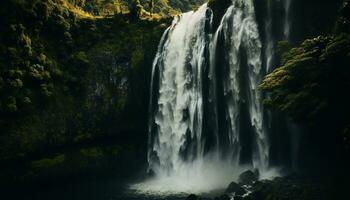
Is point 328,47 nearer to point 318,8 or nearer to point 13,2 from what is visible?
point 318,8

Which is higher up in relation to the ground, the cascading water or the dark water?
the cascading water

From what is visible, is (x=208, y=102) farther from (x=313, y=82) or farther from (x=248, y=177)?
(x=313, y=82)

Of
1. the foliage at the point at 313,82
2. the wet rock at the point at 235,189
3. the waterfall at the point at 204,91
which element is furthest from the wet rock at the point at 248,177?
the foliage at the point at 313,82

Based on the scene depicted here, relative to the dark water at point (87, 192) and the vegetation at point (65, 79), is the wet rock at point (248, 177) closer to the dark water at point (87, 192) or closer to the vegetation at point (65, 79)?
the dark water at point (87, 192)

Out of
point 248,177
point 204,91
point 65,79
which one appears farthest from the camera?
point 65,79

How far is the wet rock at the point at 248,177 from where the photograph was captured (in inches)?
1577

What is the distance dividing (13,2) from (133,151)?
20991 millimetres

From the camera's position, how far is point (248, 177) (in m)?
40.5

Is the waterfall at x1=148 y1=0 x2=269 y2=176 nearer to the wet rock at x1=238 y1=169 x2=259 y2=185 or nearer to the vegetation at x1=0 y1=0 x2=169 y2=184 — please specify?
the wet rock at x1=238 y1=169 x2=259 y2=185

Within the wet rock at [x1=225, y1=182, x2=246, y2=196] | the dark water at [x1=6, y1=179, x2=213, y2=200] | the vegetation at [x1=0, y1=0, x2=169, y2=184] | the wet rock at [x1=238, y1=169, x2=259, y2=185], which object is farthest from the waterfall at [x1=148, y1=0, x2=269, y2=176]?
the dark water at [x1=6, y1=179, x2=213, y2=200]

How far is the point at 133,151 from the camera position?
5278 cm

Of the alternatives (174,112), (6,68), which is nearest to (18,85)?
(6,68)

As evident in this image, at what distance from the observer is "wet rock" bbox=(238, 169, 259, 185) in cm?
4006

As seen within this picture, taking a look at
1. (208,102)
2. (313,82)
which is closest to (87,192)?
(208,102)
